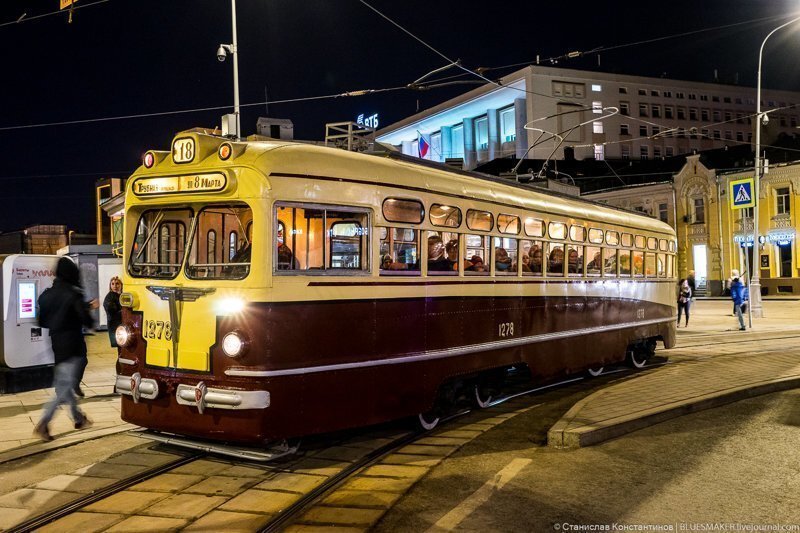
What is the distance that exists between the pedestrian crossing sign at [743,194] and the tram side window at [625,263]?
Result: 12370 millimetres

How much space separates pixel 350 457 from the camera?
21.7 feet

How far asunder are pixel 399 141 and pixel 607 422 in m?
78.8

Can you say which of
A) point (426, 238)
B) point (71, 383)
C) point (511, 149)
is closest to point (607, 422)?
point (426, 238)

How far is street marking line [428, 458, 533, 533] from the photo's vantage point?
191 inches

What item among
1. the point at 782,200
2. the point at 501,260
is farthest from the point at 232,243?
the point at 782,200

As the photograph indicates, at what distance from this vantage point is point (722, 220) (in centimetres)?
4466

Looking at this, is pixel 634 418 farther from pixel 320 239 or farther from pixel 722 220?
pixel 722 220

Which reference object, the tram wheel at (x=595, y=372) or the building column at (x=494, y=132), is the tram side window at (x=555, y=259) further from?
the building column at (x=494, y=132)

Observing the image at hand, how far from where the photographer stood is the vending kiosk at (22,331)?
10328 mm

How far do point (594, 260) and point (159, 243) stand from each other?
6883mm

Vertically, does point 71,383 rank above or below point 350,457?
above

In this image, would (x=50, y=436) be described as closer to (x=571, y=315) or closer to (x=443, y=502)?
(x=443, y=502)

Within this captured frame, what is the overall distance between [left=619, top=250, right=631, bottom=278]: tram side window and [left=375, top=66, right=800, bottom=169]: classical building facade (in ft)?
155

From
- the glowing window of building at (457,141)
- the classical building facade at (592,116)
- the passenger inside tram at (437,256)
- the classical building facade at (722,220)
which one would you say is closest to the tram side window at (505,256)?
the passenger inside tram at (437,256)
